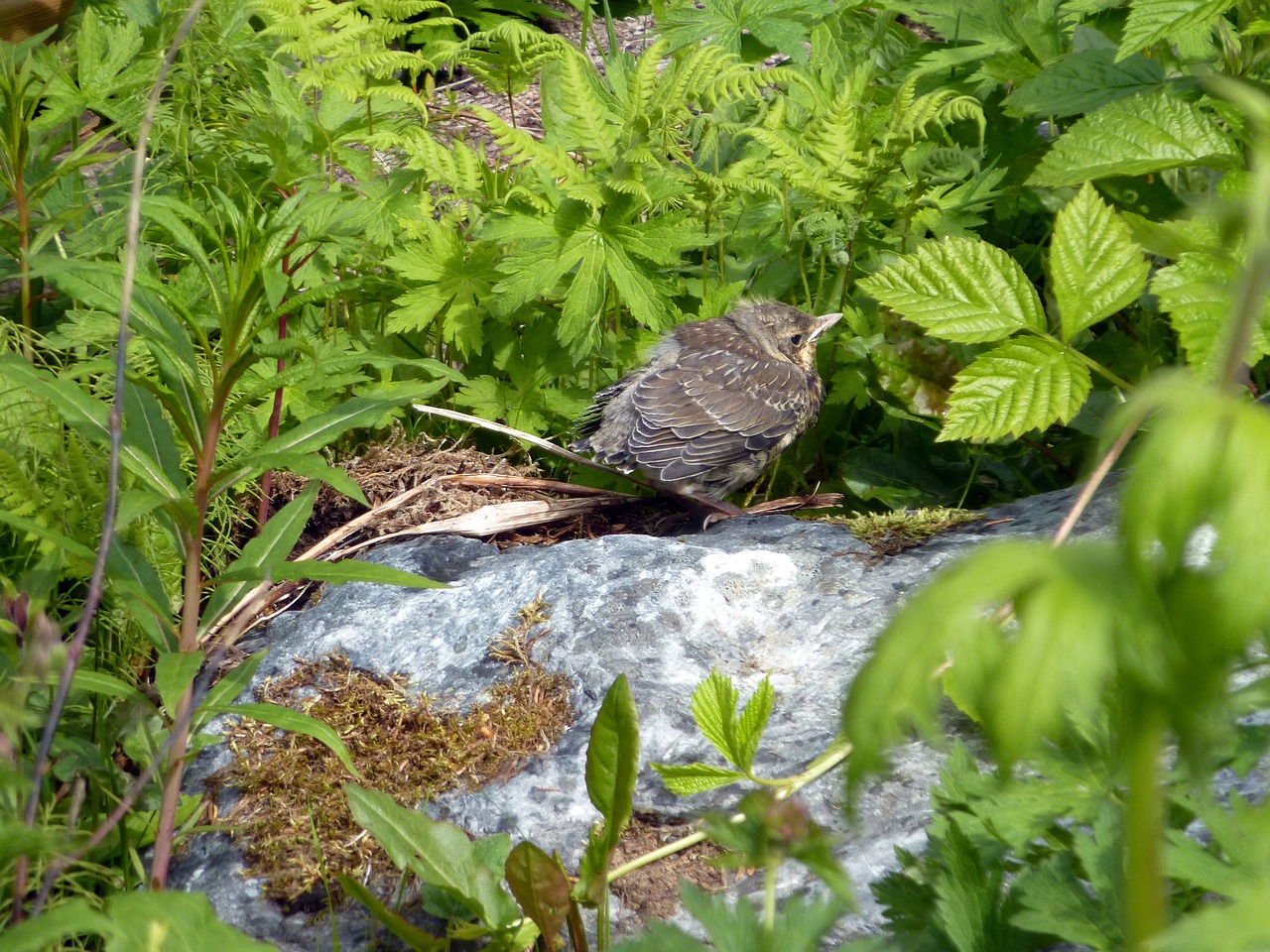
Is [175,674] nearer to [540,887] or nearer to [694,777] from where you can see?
[540,887]

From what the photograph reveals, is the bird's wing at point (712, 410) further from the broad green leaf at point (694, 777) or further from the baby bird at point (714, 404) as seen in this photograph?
the broad green leaf at point (694, 777)

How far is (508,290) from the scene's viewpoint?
3.72 metres

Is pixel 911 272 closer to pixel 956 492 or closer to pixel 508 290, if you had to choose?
pixel 956 492

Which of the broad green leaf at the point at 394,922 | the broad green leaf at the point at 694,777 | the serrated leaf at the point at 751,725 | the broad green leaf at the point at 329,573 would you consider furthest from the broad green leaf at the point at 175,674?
the serrated leaf at the point at 751,725

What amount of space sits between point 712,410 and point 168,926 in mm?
3109

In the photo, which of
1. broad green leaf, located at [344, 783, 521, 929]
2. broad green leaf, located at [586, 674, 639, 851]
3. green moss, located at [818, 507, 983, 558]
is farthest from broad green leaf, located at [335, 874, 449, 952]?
green moss, located at [818, 507, 983, 558]

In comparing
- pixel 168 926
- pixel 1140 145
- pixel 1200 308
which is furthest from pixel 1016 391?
pixel 168 926

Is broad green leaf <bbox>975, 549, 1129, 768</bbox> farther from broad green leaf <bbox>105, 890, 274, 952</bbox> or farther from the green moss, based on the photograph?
the green moss

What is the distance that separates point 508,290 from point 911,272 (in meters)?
1.36

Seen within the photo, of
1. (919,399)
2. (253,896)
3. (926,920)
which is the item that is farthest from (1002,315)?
(253,896)

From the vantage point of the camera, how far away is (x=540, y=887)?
6.17ft

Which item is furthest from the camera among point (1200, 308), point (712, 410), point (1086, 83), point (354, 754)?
point (712, 410)

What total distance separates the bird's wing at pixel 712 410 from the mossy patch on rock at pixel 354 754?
1354 millimetres

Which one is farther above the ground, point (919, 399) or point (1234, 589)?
point (1234, 589)
